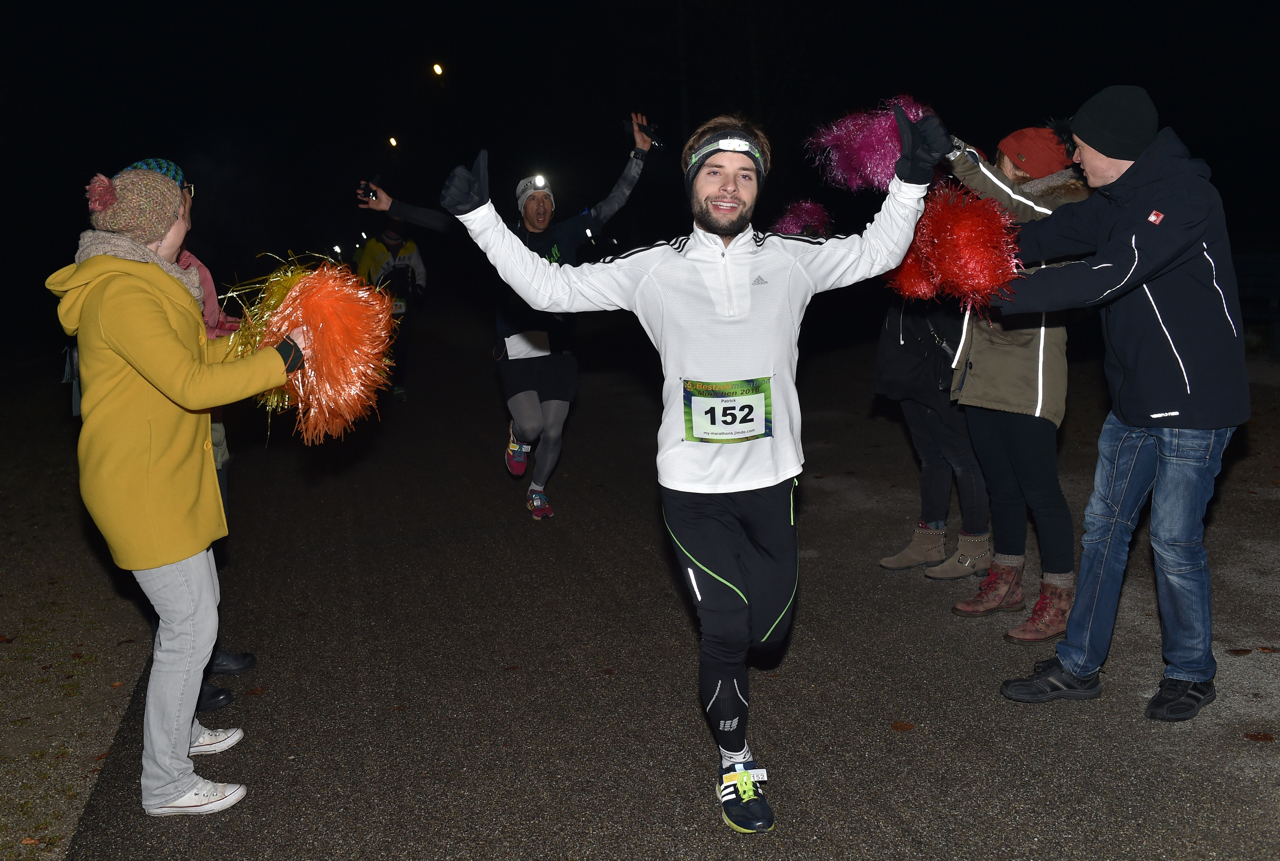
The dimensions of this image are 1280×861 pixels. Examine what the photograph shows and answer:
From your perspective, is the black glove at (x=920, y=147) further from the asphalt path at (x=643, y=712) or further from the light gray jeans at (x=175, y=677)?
the light gray jeans at (x=175, y=677)

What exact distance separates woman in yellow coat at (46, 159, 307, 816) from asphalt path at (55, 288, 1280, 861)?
393 mm

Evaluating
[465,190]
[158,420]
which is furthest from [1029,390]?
[158,420]

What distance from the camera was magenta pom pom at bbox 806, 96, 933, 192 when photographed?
4.80 metres

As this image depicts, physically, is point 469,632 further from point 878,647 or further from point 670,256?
point 670,256

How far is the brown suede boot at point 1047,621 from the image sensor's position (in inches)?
194

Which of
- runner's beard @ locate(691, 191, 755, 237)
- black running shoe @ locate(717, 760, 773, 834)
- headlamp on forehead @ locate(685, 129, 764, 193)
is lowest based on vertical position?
black running shoe @ locate(717, 760, 773, 834)

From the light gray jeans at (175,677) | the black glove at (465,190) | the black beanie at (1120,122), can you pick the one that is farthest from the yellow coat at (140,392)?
the black beanie at (1120,122)

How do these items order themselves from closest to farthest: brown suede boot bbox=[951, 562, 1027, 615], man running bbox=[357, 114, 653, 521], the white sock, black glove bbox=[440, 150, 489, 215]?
black glove bbox=[440, 150, 489, 215], the white sock, brown suede boot bbox=[951, 562, 1027, 615], man running bbox=[357, 114, 653, 521]

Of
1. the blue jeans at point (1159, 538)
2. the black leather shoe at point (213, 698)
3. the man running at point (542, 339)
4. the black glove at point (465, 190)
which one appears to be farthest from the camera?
the man running at point (542, 339)

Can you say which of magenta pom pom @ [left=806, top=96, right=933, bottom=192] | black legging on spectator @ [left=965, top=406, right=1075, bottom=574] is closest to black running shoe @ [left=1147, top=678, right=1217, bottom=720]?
black legging on spectator @ [left=965, top=406, right=1075, bottom=574]

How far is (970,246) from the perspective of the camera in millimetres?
4055

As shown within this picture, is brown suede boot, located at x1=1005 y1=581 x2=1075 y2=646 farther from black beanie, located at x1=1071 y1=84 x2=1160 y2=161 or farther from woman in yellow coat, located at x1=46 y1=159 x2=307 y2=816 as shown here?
woman in yellow coat, located at x1=46 y1=159 x2=307 y2=816

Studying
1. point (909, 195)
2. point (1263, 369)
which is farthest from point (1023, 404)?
point (1263, 369)

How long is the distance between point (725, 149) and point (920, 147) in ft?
2.20
